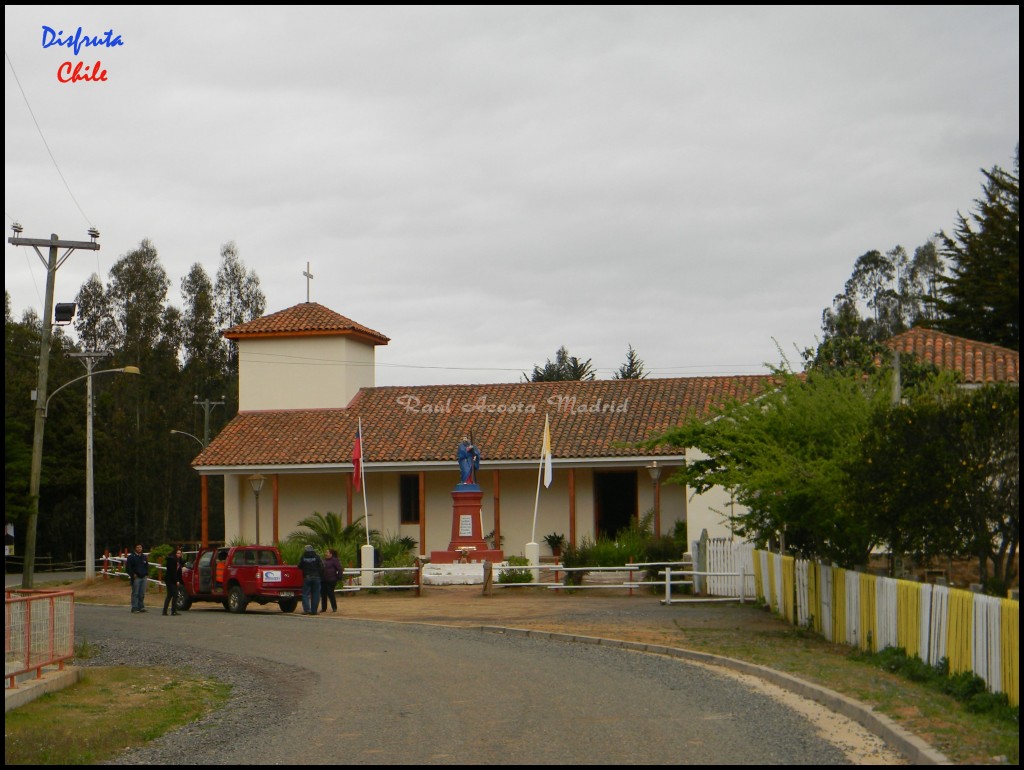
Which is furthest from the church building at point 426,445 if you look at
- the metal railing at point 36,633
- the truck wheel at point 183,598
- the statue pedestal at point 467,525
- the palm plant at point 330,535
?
the metal railing at point 36,633

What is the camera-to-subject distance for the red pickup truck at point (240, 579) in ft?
90.8

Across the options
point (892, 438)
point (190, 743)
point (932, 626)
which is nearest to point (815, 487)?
point (892, 438)

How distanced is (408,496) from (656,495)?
8.90 m

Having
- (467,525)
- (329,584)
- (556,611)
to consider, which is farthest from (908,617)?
(467,525)

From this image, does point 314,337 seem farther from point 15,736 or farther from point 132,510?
point 15,736

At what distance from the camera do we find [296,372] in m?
43.7

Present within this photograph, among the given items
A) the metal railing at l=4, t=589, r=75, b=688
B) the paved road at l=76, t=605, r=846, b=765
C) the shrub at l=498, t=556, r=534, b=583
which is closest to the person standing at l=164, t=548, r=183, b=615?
the paved road at l=76, t=605, r=846, b=765

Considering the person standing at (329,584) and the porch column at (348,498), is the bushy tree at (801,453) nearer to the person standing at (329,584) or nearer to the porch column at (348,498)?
the person standing at (329,584)

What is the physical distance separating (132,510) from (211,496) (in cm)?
481

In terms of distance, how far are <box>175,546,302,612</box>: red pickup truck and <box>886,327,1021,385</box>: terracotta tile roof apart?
17.9m

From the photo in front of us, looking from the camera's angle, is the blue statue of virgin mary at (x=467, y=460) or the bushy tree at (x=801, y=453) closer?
the bushy tree at (x=801, y=453)

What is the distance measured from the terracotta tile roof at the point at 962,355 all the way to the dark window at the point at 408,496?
15974 millimetres

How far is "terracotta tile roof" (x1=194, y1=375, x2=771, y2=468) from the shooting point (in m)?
38.6

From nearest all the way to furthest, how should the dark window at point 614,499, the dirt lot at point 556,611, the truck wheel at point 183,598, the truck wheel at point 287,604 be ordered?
the dirt lot at point 556,611
the truck wheel at point 287,604
the truck wheel at point 183,598
the dark window at point 614,499
